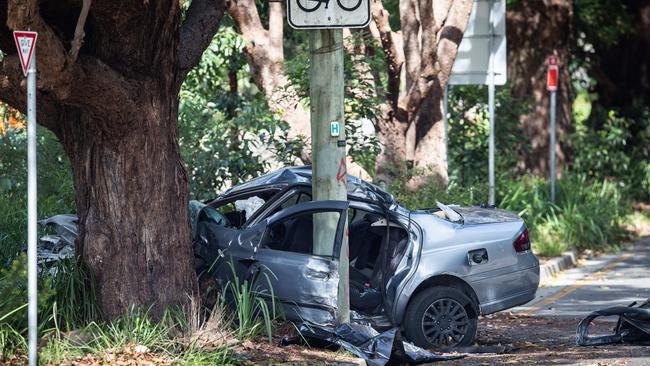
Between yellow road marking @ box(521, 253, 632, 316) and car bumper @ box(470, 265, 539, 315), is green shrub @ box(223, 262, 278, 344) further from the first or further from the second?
yellow road marking @ box(521, 253, 632, 316)

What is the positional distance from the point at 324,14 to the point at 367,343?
275 cm

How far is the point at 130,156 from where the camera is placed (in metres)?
8.97

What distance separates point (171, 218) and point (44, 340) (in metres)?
1.41

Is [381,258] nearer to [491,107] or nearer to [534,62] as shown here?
[491,107]

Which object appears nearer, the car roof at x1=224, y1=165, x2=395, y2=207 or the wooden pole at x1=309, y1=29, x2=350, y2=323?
the wooden pole at x1=309, y1=29, x2=350, y2=323

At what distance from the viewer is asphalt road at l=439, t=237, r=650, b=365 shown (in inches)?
372

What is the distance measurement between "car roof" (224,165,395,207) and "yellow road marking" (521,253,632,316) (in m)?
3.18

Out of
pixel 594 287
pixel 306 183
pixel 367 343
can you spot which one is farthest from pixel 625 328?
pixel 594 287

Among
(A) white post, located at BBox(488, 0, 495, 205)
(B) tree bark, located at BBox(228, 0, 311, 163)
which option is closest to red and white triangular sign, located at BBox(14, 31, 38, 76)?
(B) tree bark, located at BBox(228, 0, 311, 163)

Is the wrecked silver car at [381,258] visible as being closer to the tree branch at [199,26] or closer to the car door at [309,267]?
the car door at [309,267]

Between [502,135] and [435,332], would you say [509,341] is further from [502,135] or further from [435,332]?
[502,135]

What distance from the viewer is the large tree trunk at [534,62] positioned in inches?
906

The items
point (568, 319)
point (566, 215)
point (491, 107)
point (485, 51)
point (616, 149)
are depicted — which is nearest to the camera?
point (568, 319)

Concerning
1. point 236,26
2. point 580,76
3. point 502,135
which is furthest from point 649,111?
point 236,26
